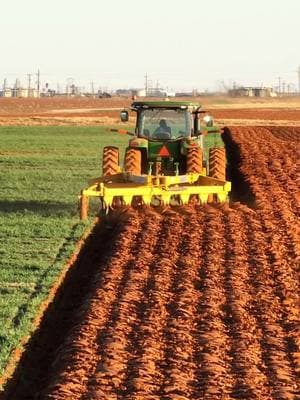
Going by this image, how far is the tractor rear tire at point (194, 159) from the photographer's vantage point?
54.1ft

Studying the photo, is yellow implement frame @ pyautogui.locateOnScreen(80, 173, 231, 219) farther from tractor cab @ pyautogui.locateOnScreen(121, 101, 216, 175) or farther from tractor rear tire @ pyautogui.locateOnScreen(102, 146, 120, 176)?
tractor rear tire @ pyautogui.locateOnScreen(102, 146, 120, 176)

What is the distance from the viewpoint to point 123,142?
1426 inches

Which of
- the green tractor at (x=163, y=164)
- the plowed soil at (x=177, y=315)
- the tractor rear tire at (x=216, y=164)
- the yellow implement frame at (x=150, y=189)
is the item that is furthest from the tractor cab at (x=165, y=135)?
the plowed soil at (x=177, y=315)

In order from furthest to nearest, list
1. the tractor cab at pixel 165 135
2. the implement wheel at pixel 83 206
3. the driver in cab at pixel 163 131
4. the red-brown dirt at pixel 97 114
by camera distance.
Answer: the red-brown dirt at pixel 97 114, the driver in cab at pixel 163 131, the tractor cab at pixel 165 135, the implement wheel at pixel 83 206

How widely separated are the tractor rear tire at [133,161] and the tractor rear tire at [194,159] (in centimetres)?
90

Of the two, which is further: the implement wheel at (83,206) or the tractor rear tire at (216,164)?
the tractor rear tire at (216,164)

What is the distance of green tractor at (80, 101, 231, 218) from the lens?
15742 mm

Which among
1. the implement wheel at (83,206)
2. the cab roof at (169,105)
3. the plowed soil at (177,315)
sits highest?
the cab roof at (169,105)

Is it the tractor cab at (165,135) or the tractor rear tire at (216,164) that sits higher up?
the tractor cab at (165,135)

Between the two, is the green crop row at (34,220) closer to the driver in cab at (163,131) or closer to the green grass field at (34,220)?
the green grass field at (34,220)

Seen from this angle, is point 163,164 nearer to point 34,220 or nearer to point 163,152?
point 163,152

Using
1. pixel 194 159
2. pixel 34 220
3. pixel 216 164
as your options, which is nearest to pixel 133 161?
pixel 194 159

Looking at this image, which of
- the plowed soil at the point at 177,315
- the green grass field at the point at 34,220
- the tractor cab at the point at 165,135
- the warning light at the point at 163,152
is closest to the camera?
the plowed soil at the point at 177,315

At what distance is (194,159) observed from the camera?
649 inches
